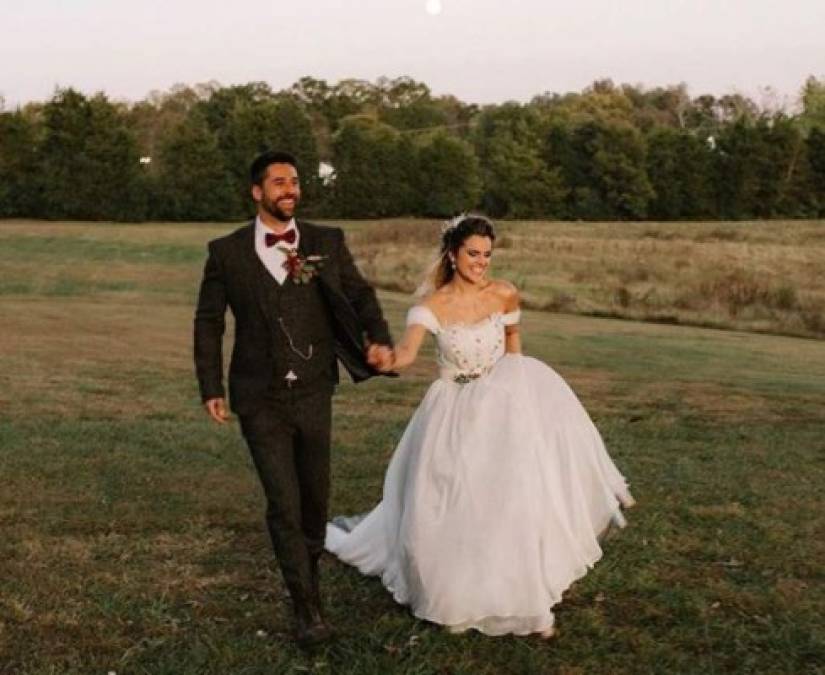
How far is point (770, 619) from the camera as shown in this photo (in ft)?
20.7

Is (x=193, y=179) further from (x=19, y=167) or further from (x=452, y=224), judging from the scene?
(x=452, y=224)

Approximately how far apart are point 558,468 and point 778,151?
86.4m

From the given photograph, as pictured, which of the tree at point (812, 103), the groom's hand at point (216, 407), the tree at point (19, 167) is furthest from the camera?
the tree at point (812, 103)

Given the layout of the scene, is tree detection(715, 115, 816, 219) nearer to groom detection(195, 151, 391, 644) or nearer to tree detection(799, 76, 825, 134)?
tree detection(799, 76, 825, 134)

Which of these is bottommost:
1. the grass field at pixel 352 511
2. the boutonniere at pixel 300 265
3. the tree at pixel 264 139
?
the grass field at pixel 352 511

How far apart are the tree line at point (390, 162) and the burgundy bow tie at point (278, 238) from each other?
6771 centimetres

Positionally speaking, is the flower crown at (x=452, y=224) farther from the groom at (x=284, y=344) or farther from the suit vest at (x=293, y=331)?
the suit vest at (x=293, y=331)

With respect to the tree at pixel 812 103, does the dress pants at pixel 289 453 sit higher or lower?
lower

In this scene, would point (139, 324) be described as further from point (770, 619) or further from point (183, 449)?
point (770, 619)

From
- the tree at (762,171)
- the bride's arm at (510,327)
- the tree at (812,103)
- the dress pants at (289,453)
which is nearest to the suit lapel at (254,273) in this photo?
the dress pants at (289,453)

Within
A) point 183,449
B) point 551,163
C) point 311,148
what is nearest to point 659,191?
point 551,163

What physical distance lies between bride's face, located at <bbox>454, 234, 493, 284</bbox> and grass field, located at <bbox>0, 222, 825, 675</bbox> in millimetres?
1962

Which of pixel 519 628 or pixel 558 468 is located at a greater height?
pixel 558 468

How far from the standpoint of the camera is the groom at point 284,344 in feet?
19.1
